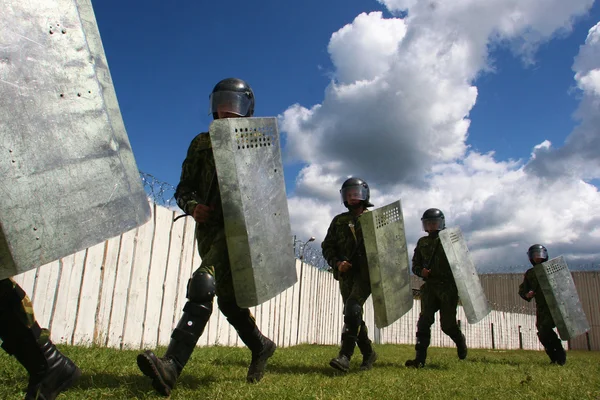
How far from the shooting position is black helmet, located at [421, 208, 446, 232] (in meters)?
6.03

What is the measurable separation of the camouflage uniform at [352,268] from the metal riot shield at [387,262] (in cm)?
20

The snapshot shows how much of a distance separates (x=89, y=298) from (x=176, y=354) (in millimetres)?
2520

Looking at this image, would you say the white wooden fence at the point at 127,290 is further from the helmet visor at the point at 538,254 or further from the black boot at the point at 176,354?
the helmet visor at the point at 538,254

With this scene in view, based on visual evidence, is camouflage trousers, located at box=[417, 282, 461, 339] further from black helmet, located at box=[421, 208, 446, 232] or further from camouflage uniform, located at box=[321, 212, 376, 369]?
camouflage uniform, located at box=[321, 212, 376, 369]

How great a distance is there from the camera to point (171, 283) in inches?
223

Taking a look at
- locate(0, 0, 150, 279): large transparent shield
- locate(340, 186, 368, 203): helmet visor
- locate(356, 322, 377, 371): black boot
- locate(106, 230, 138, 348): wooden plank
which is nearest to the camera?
locate(0, 0, 150, 279): large transparent shield

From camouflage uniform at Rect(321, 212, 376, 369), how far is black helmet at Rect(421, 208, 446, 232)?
1.86 m

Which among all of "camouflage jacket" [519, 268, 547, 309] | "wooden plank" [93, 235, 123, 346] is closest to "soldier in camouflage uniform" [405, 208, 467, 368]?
"camouflage jacket" [519, 268, 547, 309]

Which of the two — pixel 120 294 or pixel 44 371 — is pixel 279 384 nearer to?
pixel 44 371

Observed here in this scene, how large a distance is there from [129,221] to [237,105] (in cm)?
146

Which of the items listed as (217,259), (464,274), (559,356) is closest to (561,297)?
(559,356)

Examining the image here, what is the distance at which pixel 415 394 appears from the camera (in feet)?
9.80

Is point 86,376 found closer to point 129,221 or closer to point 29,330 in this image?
point 29,330

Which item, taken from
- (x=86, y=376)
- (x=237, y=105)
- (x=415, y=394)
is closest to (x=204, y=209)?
(x=237, y=105)
